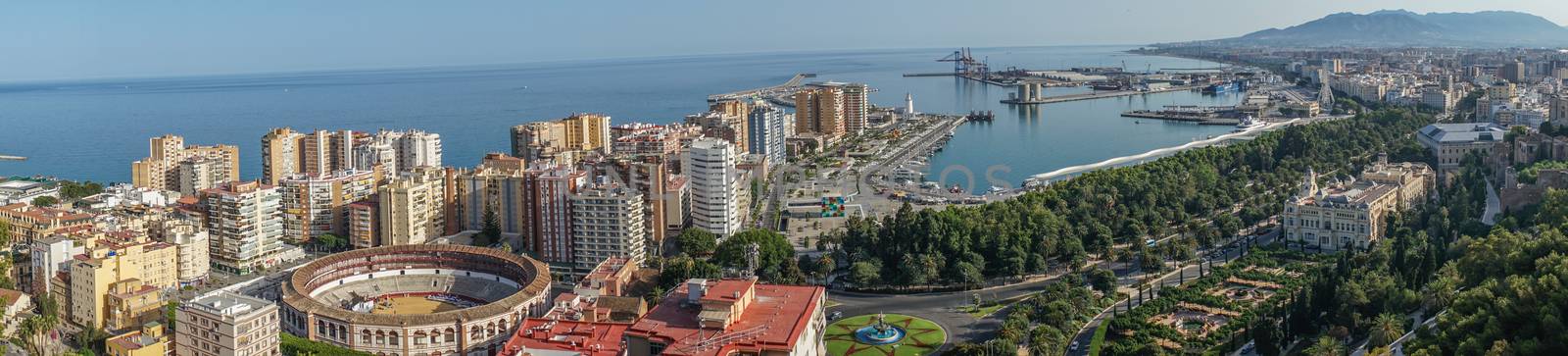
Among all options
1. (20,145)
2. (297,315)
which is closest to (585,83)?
(20,145)

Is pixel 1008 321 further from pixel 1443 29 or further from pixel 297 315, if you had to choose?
pixel 1443 29

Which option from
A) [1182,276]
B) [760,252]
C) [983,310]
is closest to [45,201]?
[760,252]

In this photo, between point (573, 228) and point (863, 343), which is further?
point (573, 228)

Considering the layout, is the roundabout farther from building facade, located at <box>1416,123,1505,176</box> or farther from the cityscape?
building facade, located at <box>1416,123,1505,176</box>

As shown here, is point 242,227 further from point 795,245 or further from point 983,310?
point 983,310

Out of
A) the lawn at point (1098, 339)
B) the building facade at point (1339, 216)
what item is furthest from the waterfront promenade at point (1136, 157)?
the lawn at point (1098, 339)
